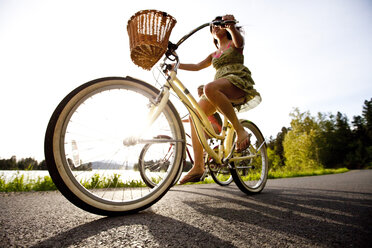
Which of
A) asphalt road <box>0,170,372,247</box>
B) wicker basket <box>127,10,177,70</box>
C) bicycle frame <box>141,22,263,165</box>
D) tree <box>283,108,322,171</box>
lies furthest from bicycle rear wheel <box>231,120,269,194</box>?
tree <box>283,108,322,171</box>

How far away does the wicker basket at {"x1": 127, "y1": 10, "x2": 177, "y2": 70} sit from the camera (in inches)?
Answer: 57.2

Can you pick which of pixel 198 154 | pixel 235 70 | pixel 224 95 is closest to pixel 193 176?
pixel 198 154

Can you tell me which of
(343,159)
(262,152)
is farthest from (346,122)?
(262,152)

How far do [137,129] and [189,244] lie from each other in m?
0.99

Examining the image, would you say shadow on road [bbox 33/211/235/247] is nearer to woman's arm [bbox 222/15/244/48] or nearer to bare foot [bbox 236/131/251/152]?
bare foot [bbox 236/131/251/152]

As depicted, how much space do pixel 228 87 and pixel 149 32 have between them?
3.54 feet

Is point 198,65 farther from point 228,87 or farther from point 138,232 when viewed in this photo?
point 138,232

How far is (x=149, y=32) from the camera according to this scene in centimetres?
148

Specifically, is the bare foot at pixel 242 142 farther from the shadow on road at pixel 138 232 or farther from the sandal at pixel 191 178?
the shadow on road at pixel 138 232

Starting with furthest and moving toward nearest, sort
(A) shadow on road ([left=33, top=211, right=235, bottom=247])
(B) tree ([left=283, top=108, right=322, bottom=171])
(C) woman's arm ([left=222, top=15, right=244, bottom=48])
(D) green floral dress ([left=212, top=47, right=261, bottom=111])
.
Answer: (B) tree ([left=283, top=108, right=322, bottom=171]) → (D) green floral dress ([left=212, top=47, right=261, bottom=111]) → (C) woman's arm ([left=222, top=15, right=244, bottom=48]) → (A) shadow on road ([left=33, top=211, right=235, bottom=247])

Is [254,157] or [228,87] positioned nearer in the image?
[228,87]

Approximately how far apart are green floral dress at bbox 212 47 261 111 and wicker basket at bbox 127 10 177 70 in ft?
3.02

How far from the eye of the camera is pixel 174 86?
1910 millimetres

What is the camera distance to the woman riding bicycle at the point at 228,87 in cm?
211
